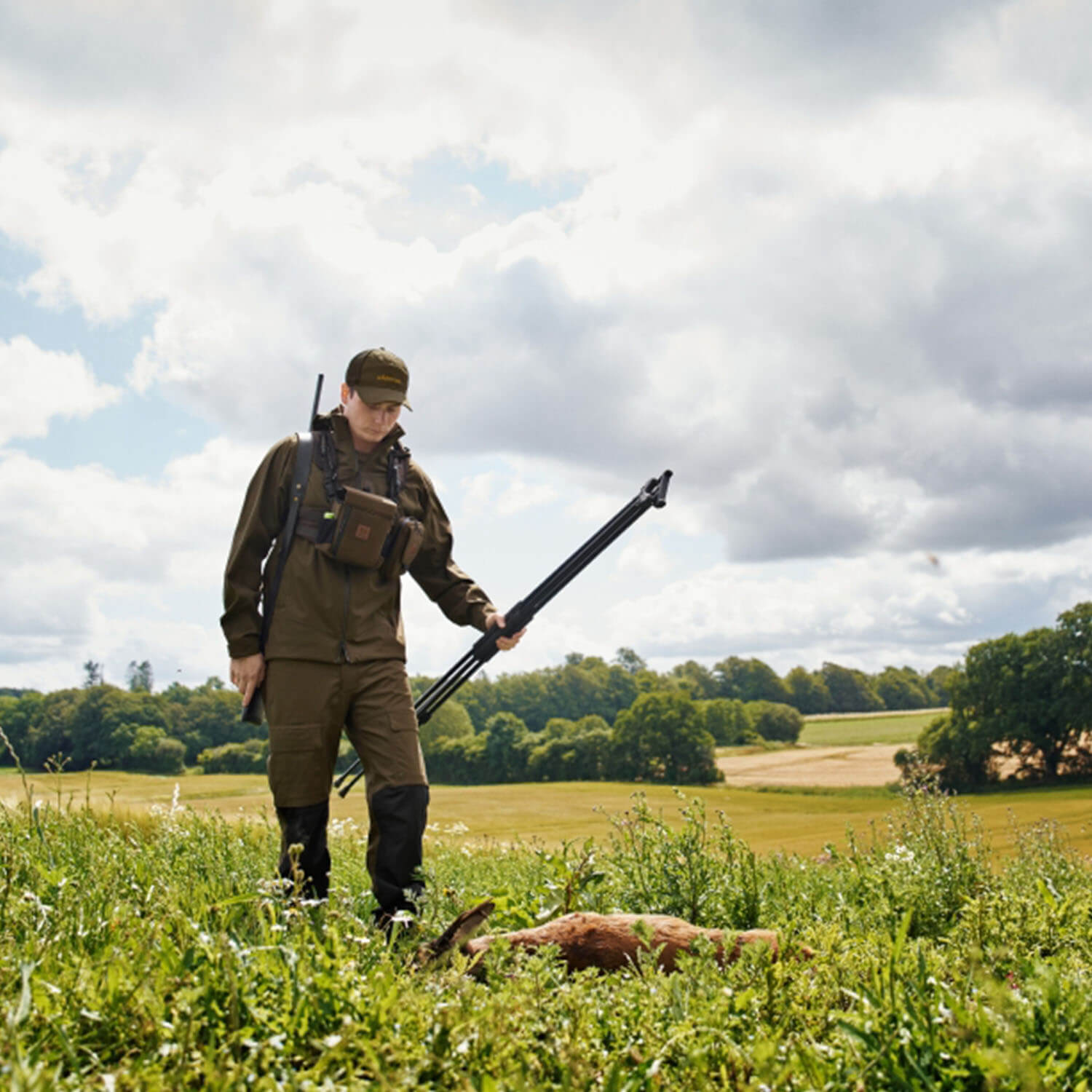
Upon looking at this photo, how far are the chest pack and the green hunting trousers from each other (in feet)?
Answer: 2.01

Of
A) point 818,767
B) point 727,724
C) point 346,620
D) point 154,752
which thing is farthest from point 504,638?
point 727,724

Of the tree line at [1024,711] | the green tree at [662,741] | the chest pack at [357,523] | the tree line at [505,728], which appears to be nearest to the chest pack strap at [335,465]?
the chest pack at [357,523]

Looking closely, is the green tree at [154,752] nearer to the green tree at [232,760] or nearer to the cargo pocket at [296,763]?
the green tree at [232,760]

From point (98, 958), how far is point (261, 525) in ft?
9.96

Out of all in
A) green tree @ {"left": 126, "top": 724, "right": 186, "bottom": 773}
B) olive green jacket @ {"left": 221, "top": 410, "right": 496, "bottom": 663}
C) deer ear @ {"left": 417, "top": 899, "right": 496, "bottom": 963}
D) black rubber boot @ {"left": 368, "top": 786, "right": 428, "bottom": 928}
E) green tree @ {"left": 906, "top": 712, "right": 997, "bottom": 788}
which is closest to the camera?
deer ear @ {"left": 417, "top": 899, "right": 496, "bottom": 963}

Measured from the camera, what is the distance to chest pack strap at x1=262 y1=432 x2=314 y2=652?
5.38 meters

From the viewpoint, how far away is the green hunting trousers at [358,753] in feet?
16.7

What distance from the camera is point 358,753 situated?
5.37 m

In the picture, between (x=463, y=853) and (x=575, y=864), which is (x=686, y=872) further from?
(x=463, y=853)

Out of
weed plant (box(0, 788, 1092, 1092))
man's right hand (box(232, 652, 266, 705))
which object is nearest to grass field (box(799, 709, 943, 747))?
man's right hand (box(232, 652, 266, 705))

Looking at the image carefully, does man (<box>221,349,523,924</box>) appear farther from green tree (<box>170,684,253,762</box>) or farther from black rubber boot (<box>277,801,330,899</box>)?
green tree (<box>170,684,253,762</box>)

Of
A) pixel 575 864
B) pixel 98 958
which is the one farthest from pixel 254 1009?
pixel 575 864

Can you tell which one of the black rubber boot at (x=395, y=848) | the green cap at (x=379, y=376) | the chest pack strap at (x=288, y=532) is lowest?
the black rubber boot at (x=395, y=848)

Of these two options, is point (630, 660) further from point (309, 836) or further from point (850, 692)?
point (309, 836)
